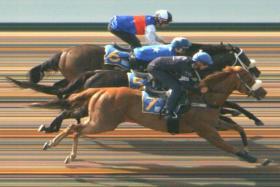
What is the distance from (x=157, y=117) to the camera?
8820mm

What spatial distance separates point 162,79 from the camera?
8883 mm

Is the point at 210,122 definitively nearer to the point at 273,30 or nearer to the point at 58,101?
the point at 58,101

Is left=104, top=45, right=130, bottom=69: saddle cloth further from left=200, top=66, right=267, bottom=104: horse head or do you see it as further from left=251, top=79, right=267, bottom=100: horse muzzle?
left=251, top=79, right=267, bottom=100: horse muzzle

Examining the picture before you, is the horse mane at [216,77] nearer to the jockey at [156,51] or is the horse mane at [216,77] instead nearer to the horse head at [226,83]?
the horse head at [226,83]

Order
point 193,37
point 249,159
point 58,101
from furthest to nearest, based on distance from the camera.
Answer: point 193,37 → point 58,101 → point 249,159

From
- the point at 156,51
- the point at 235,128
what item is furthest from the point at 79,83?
the point at 235,128

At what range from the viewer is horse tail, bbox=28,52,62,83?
1080cm

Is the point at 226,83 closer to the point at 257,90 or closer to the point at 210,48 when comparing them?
the point at 257,90

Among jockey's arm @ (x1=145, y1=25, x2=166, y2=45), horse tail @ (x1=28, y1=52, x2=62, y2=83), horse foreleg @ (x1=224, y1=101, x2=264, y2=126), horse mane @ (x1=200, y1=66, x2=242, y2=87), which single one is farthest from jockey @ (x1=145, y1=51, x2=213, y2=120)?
horse tail @ (x1=28, y1=52, x2=62, y2=83)

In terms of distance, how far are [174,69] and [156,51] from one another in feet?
2.92

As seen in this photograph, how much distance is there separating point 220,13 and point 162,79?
8562 mm

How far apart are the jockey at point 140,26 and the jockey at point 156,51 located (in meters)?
0.56

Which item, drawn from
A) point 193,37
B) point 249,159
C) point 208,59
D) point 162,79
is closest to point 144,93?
point 162,79

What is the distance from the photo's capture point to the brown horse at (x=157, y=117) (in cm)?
877
